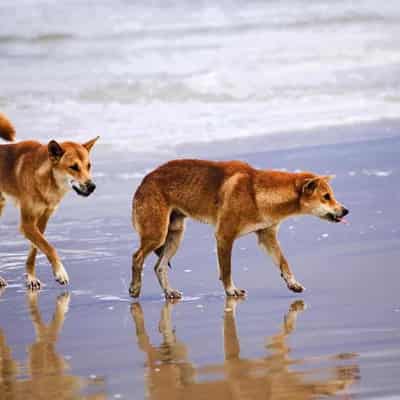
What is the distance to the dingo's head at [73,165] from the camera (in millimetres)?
9125

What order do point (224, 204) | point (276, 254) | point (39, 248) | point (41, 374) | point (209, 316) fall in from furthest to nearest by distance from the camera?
point (39, 248) < point (224, 204) < point (276, 254) < point (209, 316) < point (41, 374)

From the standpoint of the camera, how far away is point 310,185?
28.8ft

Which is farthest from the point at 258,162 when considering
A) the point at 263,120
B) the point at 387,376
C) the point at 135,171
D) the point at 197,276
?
the point at 387,376

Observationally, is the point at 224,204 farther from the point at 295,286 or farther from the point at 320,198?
the point at 295,286

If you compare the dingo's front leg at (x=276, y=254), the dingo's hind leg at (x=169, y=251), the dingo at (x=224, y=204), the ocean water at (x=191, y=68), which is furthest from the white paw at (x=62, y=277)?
the ocean water at (x=191, y=68)

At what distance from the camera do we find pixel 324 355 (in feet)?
21.2

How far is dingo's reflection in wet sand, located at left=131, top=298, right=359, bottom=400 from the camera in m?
5.81

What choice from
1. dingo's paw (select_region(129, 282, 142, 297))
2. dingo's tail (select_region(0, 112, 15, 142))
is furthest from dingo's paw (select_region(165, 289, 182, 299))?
dingo's tail (select_region(0, 112, 15, 142))

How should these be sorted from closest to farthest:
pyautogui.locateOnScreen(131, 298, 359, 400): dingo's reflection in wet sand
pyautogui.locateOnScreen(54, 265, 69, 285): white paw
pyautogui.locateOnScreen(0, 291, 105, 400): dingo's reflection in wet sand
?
pyautogui.locateOnScreen(131, 298, 359, 400): dingo's reflection in wet sand, pyautogui.locateOnScreen(0, 291, 105, 400): dingo's reflection in wet sand, pyautogui.locateOnScreen(54, 265, 69, 285): white paw

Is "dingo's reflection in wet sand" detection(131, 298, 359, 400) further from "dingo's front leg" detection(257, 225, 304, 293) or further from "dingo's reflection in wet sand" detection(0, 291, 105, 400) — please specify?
"dingo's front leg" detection(257, 225, 304, 293)

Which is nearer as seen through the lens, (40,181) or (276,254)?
(276,254)

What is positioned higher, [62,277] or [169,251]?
[169,251]

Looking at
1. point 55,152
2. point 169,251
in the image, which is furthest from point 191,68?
point 169,251

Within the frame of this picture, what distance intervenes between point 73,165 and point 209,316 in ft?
6.45
